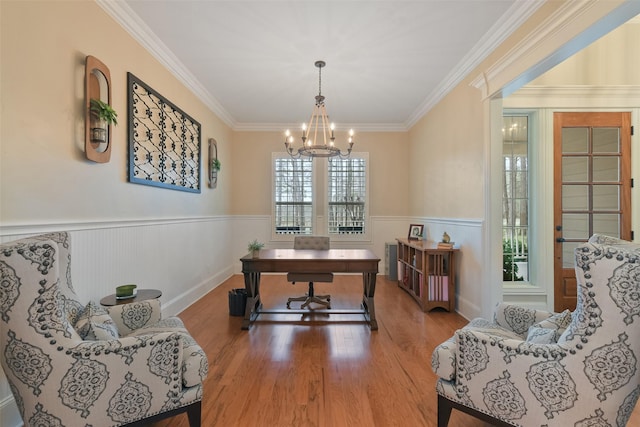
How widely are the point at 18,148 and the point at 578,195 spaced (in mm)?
5079

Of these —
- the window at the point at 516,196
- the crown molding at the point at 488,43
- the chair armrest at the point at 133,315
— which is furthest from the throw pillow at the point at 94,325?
the window at the point at 516,196

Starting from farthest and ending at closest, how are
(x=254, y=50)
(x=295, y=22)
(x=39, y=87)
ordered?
1. (x=254, y=50)
2. (x=295, y=22)
3. (x=39, y=87)

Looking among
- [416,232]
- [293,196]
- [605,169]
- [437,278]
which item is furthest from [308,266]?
[605,169]

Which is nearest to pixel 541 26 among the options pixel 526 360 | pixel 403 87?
pixel 403 87

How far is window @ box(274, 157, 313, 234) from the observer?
229 inches

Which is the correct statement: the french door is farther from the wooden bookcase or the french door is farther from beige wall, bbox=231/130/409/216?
beige wall, bbox=231/130/409/216

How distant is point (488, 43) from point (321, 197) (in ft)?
11.9

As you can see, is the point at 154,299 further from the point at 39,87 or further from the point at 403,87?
the point at 403,87

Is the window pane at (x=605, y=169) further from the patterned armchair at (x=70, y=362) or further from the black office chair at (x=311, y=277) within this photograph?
the patterned armchair at (x=70, y=362)

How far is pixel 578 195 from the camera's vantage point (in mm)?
3391

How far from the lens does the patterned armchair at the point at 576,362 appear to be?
3.82 ft

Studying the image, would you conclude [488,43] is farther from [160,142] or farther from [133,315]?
[133,315]

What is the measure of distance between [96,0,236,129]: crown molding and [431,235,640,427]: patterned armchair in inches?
138

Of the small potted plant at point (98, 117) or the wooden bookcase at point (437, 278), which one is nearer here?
the small potted plant at point (98, 117)
